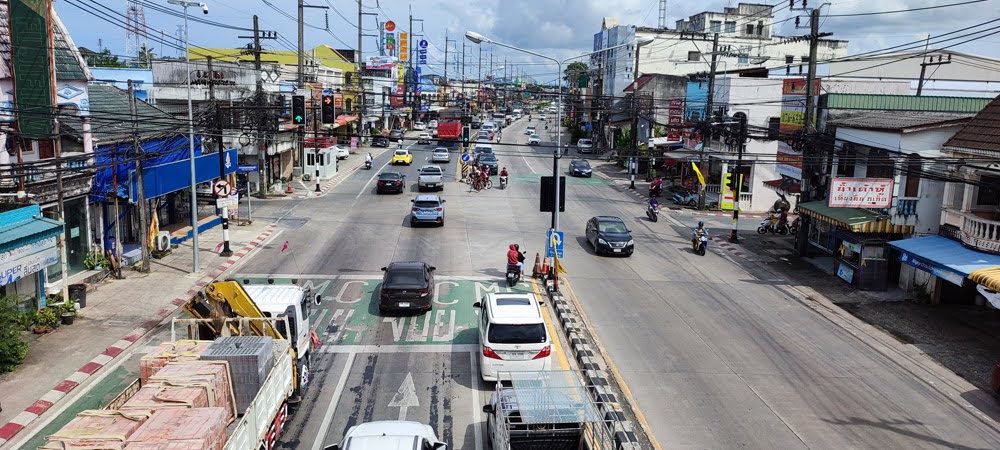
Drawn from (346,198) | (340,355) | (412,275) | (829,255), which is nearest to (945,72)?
(829,255)

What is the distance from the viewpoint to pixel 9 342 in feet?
55.9

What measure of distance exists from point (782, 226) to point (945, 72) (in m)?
31.2

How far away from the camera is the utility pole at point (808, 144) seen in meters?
30.2

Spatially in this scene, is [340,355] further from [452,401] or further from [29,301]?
[29,301]

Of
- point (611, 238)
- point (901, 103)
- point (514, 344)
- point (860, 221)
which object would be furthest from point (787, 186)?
point (514, 344)

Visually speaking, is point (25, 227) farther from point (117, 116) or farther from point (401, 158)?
point (401, 158)

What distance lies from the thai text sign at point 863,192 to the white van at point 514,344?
14.5 m

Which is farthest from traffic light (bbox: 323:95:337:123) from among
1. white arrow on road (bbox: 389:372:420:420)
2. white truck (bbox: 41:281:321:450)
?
white arrow on road (bbox: 389:372:420:420)

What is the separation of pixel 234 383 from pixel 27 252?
1086 cm

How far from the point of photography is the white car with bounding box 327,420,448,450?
36.0ft

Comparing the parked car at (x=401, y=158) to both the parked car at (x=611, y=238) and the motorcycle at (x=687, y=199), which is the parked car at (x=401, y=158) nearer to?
the motorcycle at (x=687, y=199)

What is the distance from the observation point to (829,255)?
32.0m

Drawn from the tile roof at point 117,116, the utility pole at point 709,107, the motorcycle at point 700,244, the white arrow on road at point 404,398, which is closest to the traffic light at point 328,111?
the tile roof at point 117,116

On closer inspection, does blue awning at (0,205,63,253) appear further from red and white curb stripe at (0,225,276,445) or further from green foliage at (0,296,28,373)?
red and white curb stripe at (0,225,276,445)
